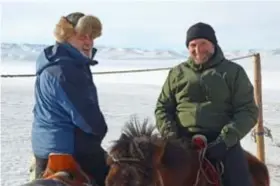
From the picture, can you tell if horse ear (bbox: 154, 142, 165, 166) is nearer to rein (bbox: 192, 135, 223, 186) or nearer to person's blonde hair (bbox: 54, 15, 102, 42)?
rein (bbox: 192, 135, 223, 186)

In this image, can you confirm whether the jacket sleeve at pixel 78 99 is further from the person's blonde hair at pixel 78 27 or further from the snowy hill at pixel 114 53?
the snowy hill at pixel 114 53

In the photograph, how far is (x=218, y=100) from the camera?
3.62 meters

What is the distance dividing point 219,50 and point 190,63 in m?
0.23

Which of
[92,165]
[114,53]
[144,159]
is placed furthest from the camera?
[114,53]

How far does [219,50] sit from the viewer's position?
371 centimetres

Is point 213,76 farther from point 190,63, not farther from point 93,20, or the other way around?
point 93,20

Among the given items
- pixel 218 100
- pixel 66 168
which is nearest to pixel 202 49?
pixel 218 100

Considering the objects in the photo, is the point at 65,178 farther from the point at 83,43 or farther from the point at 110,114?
the point at 110,114

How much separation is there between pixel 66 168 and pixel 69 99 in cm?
42

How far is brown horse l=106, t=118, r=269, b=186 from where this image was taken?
2688mm

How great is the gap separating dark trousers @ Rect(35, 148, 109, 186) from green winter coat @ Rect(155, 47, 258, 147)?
639mm

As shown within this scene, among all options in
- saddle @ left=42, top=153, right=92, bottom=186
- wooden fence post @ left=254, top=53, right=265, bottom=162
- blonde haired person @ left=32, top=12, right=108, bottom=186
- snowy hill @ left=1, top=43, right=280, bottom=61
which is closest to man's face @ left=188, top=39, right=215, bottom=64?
blonde haired person @ left=32, top=12, right=108, bottom=186

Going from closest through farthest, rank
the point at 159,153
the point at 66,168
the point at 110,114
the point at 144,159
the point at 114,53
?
the point at 144,159 → the point at 159,153 → the point at 66,168 → the point at 110,114 → the point at 114,53

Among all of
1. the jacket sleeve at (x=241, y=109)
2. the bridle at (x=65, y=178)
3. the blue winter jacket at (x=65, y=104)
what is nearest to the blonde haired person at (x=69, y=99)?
the blue winter jacket at (x=65, y=104)
